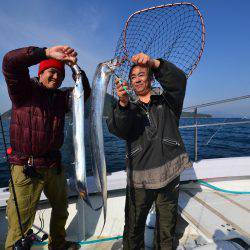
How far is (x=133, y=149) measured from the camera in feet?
10.2

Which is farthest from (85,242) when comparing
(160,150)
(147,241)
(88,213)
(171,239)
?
(160,150)

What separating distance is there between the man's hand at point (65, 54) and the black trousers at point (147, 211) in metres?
1.63

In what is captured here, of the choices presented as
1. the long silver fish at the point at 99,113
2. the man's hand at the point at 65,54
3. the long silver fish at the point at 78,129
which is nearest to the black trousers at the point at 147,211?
the long silver fish at the point at 99,113

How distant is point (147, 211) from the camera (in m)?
3.24

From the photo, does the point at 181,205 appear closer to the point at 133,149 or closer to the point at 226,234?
the point at 226,234

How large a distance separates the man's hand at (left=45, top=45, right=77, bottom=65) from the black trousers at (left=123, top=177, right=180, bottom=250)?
1633 millimetres

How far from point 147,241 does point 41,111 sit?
2.42 meters

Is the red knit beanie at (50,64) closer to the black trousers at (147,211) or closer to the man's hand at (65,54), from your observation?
the man's hand at (65,54)

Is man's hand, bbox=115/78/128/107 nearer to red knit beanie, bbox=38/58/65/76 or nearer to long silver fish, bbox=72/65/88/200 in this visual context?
long silver fish, bbox=72/65/88/200

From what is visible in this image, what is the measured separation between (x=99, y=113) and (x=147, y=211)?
1559 millimetres

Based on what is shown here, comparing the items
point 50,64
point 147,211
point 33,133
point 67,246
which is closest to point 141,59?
point 50,64

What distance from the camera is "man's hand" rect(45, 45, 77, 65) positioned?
2430mm

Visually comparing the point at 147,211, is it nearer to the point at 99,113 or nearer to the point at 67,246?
the point at 67,246

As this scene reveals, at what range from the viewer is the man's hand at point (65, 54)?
2.43 meters
